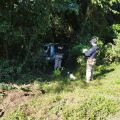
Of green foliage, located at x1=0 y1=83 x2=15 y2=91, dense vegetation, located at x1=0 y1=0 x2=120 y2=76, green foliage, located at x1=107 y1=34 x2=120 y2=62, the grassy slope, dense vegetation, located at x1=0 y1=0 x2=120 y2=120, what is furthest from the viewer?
green foliage, located at x1=107 y1=34 x2=120 y2=62

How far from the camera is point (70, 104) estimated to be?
38.0 ft

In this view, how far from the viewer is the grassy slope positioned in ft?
36.3

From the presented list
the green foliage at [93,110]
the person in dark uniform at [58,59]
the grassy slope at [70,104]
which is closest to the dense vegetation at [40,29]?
the person in dark uniform at [58,59]

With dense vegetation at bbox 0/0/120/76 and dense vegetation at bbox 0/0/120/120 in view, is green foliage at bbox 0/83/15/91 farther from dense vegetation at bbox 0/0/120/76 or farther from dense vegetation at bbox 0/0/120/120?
dense vegetation at bbox 0/0/120/76

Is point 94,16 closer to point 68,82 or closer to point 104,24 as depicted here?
point 104,24

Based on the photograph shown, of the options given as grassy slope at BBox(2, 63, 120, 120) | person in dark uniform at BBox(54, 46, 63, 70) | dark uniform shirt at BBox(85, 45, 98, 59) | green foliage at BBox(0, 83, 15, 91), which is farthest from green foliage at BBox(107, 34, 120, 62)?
green foliage at BBox(0, 83, 15, 91)

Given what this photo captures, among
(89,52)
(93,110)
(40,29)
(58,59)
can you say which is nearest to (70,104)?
(93,110)

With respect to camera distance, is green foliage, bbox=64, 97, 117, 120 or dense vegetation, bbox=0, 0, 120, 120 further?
dense vegetation, bbox=0, 0, 120, 120

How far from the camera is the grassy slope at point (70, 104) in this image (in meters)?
11.1

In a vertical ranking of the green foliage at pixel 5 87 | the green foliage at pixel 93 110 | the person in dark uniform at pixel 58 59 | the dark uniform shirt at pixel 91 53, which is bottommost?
the green foliage at pixel 93 110

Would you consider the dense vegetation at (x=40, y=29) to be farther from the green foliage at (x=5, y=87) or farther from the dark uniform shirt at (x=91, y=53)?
the dark uniform shirt at (x=91, y=53)

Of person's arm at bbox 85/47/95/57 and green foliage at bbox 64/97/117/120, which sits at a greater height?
person's arm at bbox 85/47/95/57

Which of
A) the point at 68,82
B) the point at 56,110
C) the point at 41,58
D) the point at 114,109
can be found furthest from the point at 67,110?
the point at 41,58

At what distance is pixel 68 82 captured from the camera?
13727 millimetres
